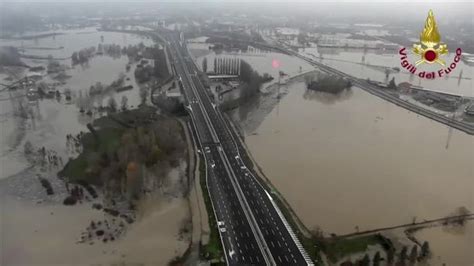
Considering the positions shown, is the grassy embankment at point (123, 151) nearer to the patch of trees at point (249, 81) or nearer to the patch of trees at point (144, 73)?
the patch of trees at point (249, 81)

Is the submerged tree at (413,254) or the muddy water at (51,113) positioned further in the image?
the muddy water at (51,113)

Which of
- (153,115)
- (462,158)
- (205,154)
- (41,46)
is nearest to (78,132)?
(153,115)

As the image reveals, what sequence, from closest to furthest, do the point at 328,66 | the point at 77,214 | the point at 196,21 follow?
the point at 77,214, the point at 328,66, the point at 196,21

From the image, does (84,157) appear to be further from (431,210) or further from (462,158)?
(462,158)

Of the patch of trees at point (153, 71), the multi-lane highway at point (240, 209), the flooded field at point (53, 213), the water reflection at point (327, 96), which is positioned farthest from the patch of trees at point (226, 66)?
the flooded field at point (53, 213)

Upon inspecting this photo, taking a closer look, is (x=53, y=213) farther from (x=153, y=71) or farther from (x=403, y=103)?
(x=403, y=103)

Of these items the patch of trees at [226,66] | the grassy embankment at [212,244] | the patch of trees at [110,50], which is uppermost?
the patch of trees at [110,50]

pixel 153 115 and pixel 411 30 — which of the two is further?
pixel 411 30
